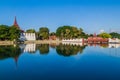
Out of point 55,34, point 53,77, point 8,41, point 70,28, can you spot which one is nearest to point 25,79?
point 53,77

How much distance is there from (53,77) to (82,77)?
3.83 ft

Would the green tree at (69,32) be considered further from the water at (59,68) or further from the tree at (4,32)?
the water at (59,68)

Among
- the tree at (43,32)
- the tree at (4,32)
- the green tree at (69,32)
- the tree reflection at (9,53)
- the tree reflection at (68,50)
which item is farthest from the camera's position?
the tree at (43,32)

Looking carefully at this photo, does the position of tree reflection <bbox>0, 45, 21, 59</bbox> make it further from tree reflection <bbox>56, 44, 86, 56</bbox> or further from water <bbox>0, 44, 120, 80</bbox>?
tree reflection <bbox>56, 44, 86, 56</bbox>

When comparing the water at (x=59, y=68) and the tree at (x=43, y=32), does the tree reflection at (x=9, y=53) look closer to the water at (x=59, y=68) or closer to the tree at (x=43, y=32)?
the water at (x=59, y=68)

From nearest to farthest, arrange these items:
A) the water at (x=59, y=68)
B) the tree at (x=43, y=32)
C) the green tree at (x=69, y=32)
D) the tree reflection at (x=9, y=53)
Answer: the water at (x=59, y=68) → the tree reflection at (x=9, y=53) → the green tree at (x=69, y=32) → the tree at (x=43, y=32)

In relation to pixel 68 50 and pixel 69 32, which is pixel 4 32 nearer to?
pixel 68 50

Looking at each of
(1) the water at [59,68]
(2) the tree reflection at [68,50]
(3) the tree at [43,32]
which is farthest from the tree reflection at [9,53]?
(3) the tree at [43,32]

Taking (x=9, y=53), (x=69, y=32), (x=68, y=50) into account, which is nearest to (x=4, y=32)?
(x=68, y=50)

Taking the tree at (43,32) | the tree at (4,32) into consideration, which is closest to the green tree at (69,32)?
the tree at (43,32)

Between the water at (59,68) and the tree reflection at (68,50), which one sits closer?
the water at (59,68)

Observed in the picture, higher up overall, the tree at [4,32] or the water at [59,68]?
the tree at [4,32]

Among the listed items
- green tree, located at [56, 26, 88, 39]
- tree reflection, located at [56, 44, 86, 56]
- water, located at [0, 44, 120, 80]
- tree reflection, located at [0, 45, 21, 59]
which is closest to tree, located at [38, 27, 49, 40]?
green tree, located at [56, 26, 88, 39]

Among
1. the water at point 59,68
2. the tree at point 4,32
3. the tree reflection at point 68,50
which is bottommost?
the water at point 59,68
